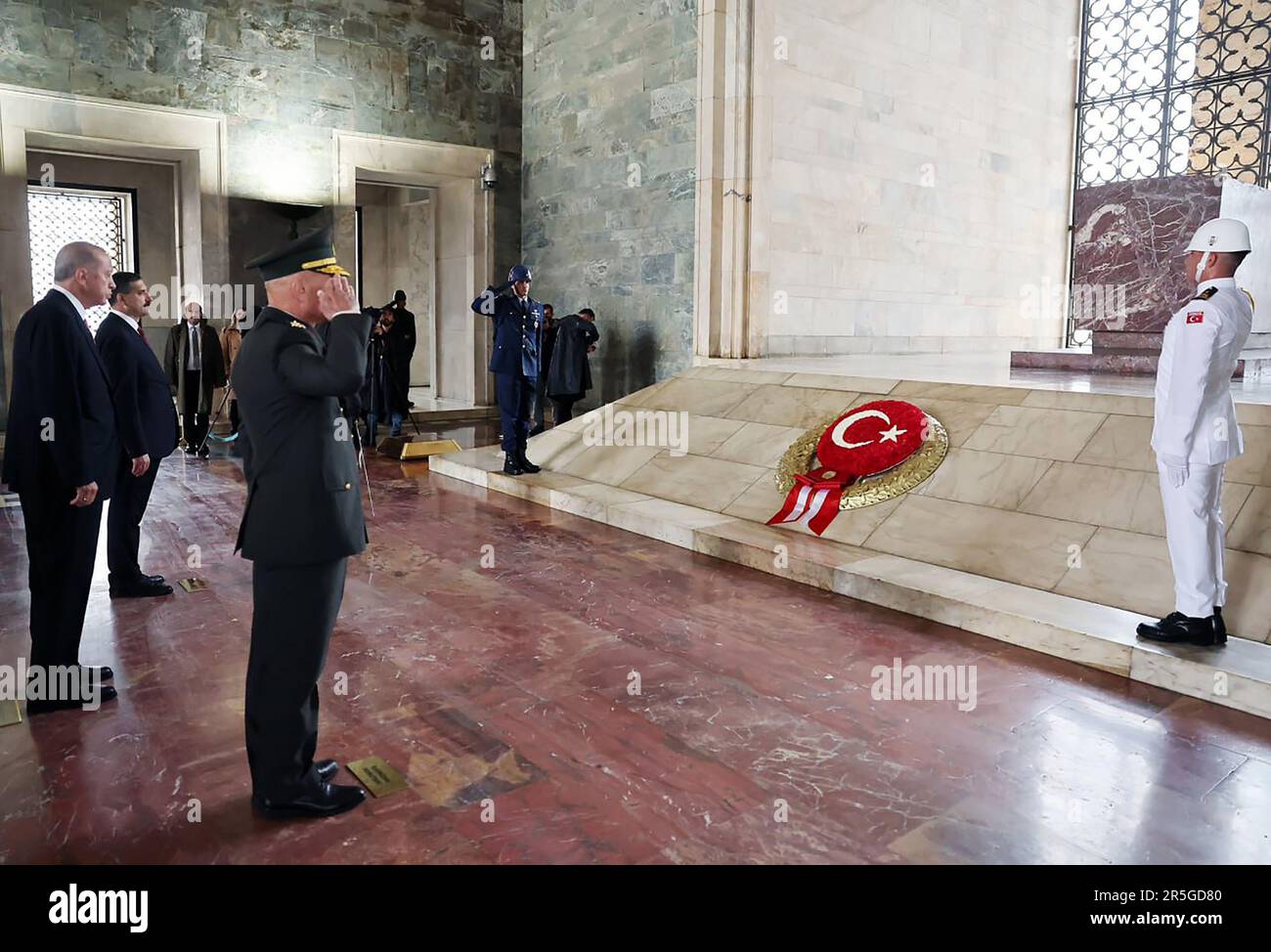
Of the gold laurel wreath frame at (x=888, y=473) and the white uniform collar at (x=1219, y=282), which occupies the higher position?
the white uniform collar at (x=1219, y=282)

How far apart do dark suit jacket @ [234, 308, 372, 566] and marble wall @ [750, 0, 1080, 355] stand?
873cm

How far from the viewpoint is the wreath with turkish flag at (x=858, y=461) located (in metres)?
6.21

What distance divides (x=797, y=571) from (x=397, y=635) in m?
2.35

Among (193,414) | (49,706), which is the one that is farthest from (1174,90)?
(49,706)

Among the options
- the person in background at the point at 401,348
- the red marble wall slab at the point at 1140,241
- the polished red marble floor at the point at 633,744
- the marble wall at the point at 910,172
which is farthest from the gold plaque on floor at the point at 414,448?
the red marble wall slab at the point at 1140,241

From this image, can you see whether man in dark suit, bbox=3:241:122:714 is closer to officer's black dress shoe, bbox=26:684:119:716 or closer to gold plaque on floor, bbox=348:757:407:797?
officer's black dress shoe, bbox=26:684:119:716

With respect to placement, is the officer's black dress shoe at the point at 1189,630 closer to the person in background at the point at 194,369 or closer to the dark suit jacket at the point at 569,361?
the dark suit jacket at the point at 569,361

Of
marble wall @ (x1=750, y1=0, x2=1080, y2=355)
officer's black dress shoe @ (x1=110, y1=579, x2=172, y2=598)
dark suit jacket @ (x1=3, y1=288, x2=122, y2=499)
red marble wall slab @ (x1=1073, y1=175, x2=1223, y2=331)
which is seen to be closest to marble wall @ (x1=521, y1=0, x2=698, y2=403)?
marble wall @ (x1=750, y1=0, x2=1080, y2=355)

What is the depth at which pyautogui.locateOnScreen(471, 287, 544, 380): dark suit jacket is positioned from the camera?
26.9ft

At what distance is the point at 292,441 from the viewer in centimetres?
268

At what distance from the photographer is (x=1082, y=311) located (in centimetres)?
976

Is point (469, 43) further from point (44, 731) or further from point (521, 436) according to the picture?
point (44, 731)

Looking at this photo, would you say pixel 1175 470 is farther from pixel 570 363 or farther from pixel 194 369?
pixel 194 369

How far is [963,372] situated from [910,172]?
4.55 m
